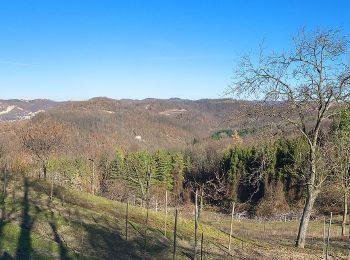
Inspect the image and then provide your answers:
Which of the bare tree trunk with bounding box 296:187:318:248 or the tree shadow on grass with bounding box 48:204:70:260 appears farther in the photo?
the bare tree trunk with bounding box 296:187:318:248

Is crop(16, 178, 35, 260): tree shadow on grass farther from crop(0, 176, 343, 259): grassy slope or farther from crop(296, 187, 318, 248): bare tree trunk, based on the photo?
crop(296, 187, 318, 248): bare tree trunk

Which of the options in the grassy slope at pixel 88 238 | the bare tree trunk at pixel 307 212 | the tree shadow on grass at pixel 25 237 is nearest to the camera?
the tree shadow on grass at pixel 25 237

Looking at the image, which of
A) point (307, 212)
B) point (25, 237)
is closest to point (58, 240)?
point (25, 237)

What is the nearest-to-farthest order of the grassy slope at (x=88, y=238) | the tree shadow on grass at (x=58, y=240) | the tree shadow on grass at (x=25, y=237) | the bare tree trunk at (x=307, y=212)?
the tree shadow on grass at (x=25, y=237) < the tree shadow on grass at (x=58, y=240) < the grassy slope at (x=88, y=238) < the bare tree trunk at (x=307, y=212)

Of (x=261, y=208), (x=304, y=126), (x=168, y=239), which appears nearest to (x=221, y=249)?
(x=168, y=239)

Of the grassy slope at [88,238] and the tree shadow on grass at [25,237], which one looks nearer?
the tree shadow on grass at [25,237]

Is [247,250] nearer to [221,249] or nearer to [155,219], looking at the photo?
[221,249]

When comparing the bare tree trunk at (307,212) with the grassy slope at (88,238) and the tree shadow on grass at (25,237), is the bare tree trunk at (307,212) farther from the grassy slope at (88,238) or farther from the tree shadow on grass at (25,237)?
the tree shadow on grass at (25,237)

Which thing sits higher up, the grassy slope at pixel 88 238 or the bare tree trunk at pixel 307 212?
the bare tree trunk at pixel 307 212

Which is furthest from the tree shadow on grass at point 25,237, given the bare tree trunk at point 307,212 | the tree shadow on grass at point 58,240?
the bare tree trunk at point 307,212

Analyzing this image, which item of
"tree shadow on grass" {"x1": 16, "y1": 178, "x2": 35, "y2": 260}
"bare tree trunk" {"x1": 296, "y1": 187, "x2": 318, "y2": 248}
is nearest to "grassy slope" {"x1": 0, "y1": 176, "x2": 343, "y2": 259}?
"tree shadow on grass" {"x1": 16, "y1": 178, "x2": 35, "y2": 260}

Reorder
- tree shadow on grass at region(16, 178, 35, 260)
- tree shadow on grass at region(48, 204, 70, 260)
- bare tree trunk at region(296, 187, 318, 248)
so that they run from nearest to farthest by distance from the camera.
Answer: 1. tree shadow on grass at region(16, 178, 35, 260)
2. tree shadow on grass at region(48, 204, 70, 260)
3. bare tree trunk at region(296, 187, 318, 248)

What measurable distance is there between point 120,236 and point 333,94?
10.5 meters

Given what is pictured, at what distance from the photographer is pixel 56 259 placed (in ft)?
44.9
